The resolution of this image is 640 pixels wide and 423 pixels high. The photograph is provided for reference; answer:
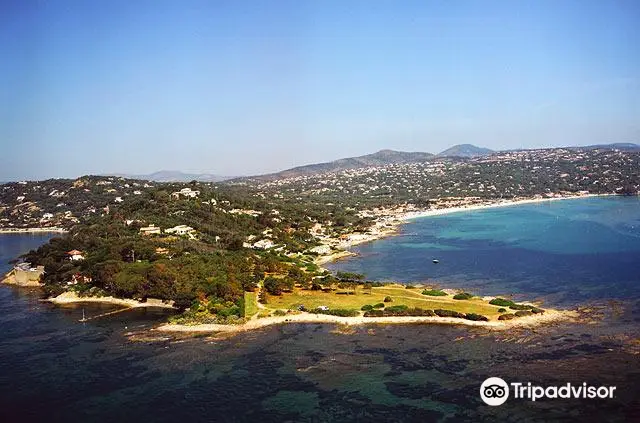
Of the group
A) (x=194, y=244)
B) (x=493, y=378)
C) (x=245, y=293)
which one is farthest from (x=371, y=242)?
(x=493, y=378)

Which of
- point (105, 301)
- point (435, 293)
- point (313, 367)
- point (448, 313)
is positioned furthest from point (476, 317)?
point (105, 301)

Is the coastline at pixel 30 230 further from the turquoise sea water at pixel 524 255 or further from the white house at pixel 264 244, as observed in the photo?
the turquoise sea water at pixel 524 255

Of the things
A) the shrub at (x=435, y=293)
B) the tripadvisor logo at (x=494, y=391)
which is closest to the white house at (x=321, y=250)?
the shrub at (x=435, y=293)

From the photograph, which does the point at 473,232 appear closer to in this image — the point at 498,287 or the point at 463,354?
the point at 498,287

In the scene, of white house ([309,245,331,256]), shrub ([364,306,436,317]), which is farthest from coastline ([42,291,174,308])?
white house ([309,245,331,256])

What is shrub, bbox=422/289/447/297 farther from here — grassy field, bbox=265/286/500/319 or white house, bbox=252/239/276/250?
white house, bbox=252/239/276/250

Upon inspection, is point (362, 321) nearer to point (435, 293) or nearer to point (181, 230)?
point (435, 293)
